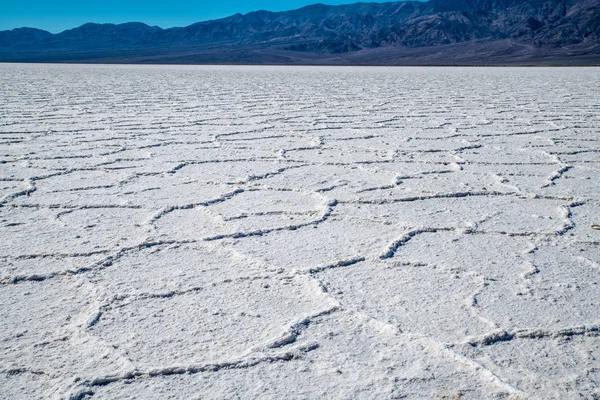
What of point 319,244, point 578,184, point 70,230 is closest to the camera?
point 319,244

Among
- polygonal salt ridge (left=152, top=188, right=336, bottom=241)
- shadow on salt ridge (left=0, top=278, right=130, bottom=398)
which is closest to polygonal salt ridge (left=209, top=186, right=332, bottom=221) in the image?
polygonal salt ridge (left=152, top=188, right=336, bottom=241)

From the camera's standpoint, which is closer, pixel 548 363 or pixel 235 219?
pixel 548 363

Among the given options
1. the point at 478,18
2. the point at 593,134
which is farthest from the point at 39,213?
the point at 478,18

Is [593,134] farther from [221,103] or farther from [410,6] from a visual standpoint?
[410,6]

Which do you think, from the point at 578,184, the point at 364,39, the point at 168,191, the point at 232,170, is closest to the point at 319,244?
the point at 168,191

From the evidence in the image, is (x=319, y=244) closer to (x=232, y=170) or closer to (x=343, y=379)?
(x=343, y=379)

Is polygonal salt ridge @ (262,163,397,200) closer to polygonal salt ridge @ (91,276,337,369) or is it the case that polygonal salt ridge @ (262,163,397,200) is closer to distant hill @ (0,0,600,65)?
polygonal salt ridge @ (91,276,337,369)
